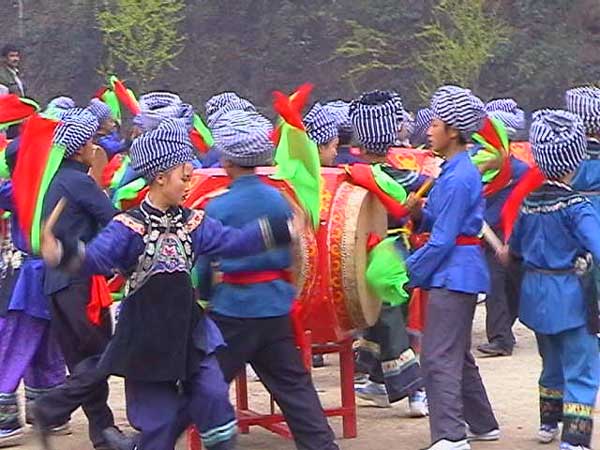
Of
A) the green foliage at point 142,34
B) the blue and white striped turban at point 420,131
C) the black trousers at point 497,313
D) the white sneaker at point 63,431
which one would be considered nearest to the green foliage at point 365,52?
the green foliage at point 142,34

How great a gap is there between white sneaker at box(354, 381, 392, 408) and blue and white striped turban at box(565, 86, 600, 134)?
1687 mm

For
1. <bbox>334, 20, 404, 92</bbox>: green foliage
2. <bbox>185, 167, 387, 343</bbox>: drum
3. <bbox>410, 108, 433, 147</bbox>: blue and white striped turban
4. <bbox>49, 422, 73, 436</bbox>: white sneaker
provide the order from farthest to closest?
<bbox>334, 20, 404, 92</bbox>: green foliage → <bbox>410, 108, 433, 147</bbox>: blue and white striped turban → <bbox>49, 422, 73, 436</bbox>: white sneaker → <bbox>185, 167, 387, 343</bbox>: drum

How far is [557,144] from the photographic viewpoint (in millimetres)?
5633

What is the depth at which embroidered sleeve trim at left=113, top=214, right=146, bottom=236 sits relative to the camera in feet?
15.8

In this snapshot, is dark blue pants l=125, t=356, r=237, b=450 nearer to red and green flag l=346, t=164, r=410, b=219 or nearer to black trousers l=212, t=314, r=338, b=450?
black trousers l=212, t=314, r=338, b=450

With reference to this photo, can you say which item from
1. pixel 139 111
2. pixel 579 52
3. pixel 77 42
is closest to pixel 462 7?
pixel 579 52

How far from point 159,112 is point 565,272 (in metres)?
2.23

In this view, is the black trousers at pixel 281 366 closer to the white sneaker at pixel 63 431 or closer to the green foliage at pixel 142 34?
the white sneaker at pixel 63 431

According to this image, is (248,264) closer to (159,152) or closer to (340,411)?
(159,152)

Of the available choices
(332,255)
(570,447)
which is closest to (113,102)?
(332,255)

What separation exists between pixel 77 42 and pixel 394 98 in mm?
16888

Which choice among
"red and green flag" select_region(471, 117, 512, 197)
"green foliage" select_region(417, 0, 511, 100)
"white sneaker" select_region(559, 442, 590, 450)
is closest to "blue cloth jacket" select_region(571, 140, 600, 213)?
"red and green flag" select_region(471, 117, 512, 197)

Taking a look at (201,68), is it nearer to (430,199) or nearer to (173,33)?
(173,33)

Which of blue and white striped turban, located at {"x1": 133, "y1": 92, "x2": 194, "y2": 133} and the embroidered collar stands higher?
blue and white striped turban, located at {"x1": 133, "y1": 92, "x2": 194, "y2": 133}
